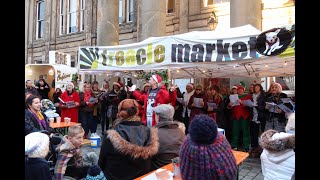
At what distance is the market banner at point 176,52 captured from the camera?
5.73 meters

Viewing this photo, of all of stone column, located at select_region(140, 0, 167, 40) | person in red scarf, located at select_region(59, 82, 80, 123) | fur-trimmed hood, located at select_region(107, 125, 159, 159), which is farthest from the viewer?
stone column, located at select_region(140, 0, 167, 40)

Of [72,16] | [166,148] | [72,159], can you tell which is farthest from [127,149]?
[72,16]

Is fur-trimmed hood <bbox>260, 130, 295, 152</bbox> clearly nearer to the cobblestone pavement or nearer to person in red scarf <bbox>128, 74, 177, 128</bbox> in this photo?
the cobblestone pavement

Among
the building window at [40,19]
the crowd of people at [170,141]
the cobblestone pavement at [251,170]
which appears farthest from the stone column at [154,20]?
the building window at [40,19]

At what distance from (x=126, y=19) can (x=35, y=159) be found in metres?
16.4

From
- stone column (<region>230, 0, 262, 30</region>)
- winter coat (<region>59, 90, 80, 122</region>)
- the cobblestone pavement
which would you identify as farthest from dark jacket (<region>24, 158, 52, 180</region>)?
stone column (<region>230, 0, 262, 30</region>)

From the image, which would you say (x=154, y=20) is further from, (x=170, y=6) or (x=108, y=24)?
(x=170, y=6)

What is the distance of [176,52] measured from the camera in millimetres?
6598

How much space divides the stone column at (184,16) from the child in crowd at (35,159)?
12.6 meters

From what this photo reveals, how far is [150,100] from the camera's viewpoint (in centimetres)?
714

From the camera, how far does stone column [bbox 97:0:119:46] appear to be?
1431 cm

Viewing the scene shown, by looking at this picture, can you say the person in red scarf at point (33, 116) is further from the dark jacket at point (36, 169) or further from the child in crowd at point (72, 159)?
the dark jacket at point (36, 169)
